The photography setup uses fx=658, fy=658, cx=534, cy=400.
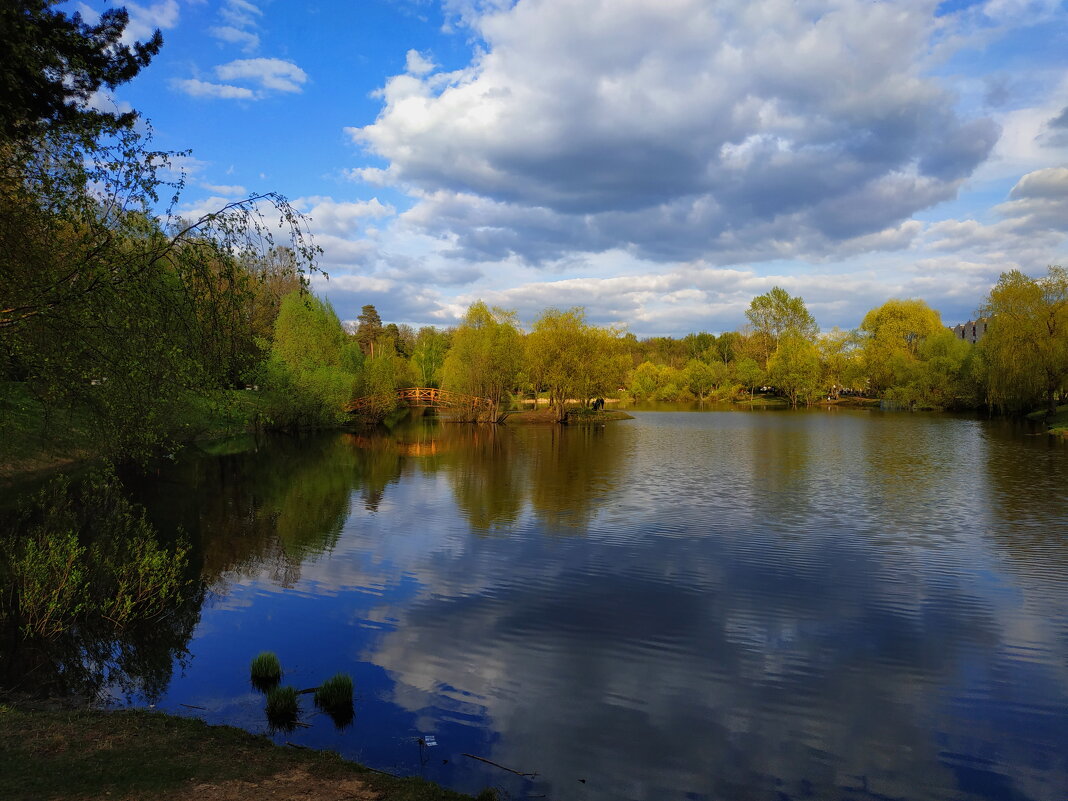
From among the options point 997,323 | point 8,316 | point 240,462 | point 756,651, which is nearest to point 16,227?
point 8,316

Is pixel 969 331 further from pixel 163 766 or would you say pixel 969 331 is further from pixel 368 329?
pixel 163 766

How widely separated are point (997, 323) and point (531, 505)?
2223 inches

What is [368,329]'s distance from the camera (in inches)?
4540

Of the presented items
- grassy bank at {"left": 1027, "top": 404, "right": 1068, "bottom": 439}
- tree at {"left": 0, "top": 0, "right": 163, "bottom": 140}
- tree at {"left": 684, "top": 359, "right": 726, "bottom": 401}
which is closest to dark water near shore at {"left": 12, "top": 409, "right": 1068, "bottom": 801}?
tree at {"left": 0, "top": 0, "right": 163, "bottom": 140}

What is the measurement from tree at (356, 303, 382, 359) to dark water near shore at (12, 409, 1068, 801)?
A: 87.6m

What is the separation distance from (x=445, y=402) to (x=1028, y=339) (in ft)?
178

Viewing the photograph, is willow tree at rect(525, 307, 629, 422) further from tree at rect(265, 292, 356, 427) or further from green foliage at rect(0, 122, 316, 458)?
green foliage at rect(0, 122, 316, 458)

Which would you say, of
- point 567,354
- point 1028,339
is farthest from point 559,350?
point 1028,339

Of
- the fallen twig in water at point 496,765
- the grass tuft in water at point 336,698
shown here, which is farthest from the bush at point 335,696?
the fallen twig in water at point 496,765

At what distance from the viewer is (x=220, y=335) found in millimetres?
10031

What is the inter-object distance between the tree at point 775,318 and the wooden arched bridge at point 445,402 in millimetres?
64511

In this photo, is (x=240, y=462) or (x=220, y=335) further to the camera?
→ (x=240, y=462)

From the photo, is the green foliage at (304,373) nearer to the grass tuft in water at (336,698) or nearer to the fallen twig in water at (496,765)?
the grass tuft in water at (336,698)

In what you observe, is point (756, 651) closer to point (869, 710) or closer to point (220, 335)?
point (869, 710)
